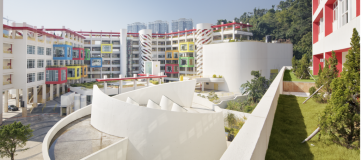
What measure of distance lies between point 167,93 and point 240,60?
29.1 m

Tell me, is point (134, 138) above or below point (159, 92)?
below

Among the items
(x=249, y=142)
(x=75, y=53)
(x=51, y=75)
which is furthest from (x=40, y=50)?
(x=249, y=142)

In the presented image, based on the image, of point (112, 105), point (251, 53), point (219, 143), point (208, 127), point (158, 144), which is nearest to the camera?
point (158, 144)

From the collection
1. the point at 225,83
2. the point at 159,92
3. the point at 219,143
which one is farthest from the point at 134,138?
the point at 225,83

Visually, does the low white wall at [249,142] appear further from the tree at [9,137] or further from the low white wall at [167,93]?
the tree at [9,137]

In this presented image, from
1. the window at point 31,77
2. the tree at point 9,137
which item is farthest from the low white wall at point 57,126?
the window at point 31,77

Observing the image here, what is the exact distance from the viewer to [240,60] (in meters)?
41.8

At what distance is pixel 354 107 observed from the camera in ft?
16.4

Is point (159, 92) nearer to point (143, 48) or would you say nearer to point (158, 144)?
point (158, 144)

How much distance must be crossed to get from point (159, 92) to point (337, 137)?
11116 millimetres

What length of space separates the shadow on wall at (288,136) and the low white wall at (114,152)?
222 inches

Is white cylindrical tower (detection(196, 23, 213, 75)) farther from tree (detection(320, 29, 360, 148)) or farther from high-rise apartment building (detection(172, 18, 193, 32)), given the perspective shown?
high-rise apartment building (detection(172, 18, 193, 32))

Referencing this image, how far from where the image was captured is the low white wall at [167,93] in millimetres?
14297

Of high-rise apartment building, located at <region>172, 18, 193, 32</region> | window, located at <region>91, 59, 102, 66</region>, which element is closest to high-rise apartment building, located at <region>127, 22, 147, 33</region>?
high-rise apartment building, located at <region>172, 18, 193, 32</region>
